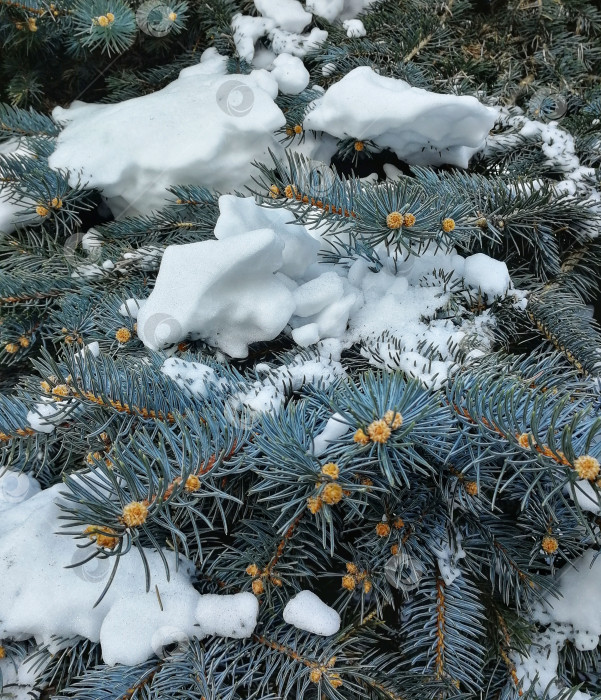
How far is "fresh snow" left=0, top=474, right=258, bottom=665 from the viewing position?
485mm

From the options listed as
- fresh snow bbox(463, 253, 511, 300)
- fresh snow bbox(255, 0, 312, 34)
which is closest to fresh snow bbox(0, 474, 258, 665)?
fresh snow bbox(463, 253, 511, 300)

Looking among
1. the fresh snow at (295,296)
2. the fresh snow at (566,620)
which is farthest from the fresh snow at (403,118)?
the fresh snow at (566,620)

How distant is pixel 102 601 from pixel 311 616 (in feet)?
0.60

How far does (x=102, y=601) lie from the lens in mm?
502

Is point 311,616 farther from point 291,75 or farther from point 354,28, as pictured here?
point 354,28

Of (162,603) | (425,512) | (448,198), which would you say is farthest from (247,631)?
(448,198)

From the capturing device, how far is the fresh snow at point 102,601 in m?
0.49

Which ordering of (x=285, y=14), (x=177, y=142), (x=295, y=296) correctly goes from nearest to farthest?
1. (x=295, y=296)
2. (x=177, y=142)
3. (x=285, y=14)

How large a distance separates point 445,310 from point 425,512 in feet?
0.70

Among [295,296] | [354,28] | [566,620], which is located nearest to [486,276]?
[295,296]

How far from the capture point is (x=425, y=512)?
53 centimetres

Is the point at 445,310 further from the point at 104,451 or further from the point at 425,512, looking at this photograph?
the point at 104,451

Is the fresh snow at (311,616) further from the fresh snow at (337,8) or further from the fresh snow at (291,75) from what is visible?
the fresh snow at (337,8)

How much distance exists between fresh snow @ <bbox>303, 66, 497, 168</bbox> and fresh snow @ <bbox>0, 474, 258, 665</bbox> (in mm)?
548
